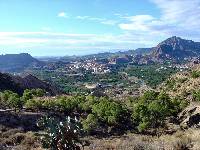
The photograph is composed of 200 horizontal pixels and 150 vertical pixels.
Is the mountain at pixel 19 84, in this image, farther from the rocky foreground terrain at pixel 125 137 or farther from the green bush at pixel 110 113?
the rocky foreground terrain at pixel 125 137

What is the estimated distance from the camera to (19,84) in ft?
464

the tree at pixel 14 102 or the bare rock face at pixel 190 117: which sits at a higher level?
the tree at pixel 14 102

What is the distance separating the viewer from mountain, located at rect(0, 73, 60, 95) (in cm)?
13238

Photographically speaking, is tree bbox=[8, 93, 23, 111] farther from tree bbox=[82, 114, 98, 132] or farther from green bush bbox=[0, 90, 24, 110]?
tree bbox=[82, 114, 98, 132]

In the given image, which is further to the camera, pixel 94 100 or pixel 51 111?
pixel 94 100

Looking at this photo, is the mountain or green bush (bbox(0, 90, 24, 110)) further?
the mountain

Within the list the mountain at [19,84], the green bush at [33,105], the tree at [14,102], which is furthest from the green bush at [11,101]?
the mountain at [19,84]

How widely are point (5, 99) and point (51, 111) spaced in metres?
11.4

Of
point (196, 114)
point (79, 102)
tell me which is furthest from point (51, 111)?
point (196, 114)

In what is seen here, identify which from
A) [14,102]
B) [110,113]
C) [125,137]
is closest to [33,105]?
[14,102]

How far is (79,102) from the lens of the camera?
8438 centimetres

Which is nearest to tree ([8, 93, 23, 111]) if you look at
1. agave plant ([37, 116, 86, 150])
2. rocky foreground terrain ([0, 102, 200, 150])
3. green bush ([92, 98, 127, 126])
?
rocky foreground terrain ([0, 102, 200, 150])

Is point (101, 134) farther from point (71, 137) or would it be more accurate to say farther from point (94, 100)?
point (71, 137)

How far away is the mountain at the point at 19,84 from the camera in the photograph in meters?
132
